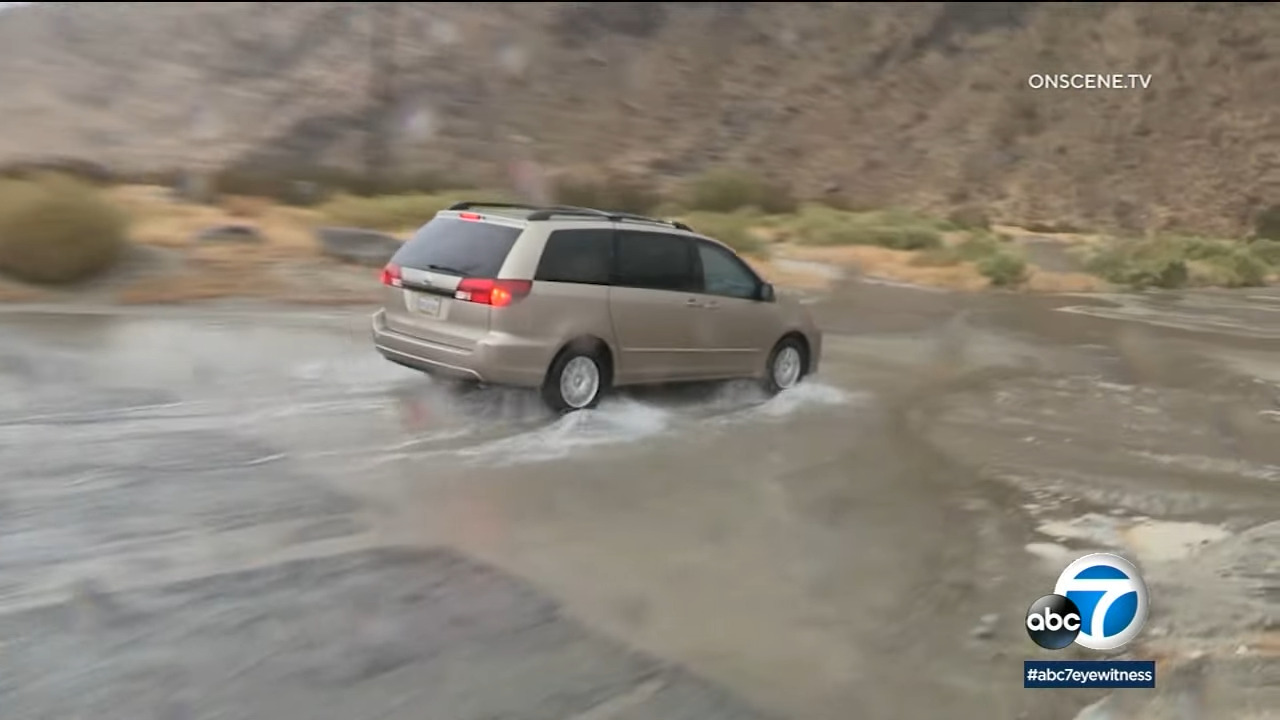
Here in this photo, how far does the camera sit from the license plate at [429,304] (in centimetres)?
826

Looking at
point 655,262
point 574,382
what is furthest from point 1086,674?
point 655,262

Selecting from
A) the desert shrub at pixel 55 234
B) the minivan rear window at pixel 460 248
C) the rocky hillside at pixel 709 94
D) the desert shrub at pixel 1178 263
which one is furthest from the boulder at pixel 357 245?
the desert shrub at pixel 1178 263

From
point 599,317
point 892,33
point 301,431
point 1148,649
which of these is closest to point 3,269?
point 301,431

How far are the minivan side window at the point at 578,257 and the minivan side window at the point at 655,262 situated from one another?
113 mm

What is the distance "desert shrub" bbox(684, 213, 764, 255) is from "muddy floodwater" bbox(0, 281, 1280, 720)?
1.91 meters

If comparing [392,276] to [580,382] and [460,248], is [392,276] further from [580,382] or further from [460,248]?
[580,382]

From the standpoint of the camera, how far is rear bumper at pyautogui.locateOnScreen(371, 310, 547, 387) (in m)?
7.99

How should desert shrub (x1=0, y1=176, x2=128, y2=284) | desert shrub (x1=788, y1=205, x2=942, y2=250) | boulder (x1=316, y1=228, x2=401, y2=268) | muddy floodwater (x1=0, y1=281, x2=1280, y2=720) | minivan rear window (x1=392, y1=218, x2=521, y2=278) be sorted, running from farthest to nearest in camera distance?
desert shrub (x1=788, y1=205, x2=942, y2=250)
boulder (x1=316, y1=228, x2=401, y2=268)
desert shrub (x1=0, y1=176, x2=128, y2=284)
minivan rear window (x1=392, y1=218, x2=521, y2=278)
muddy floodwater (x1=0, y1=281, x2=1280, y2=720)

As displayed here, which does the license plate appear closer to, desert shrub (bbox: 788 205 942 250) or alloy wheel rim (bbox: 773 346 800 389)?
alloy wheel rim (bbox: 773 346 800 389)

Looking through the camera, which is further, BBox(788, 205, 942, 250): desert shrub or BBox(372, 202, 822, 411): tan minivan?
BBox(788, 205, 942, 250): desert shrub

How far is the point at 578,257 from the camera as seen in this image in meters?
8.41

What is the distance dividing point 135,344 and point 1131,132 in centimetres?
851

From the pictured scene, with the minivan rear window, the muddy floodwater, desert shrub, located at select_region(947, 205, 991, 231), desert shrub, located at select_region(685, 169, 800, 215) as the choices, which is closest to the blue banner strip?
the muddy floodwater

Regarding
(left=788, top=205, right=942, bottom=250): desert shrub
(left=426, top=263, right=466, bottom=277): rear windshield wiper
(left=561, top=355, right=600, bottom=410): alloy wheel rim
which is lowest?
(left=561, top=355, right=600, bottom=410): alloy wheel rim
